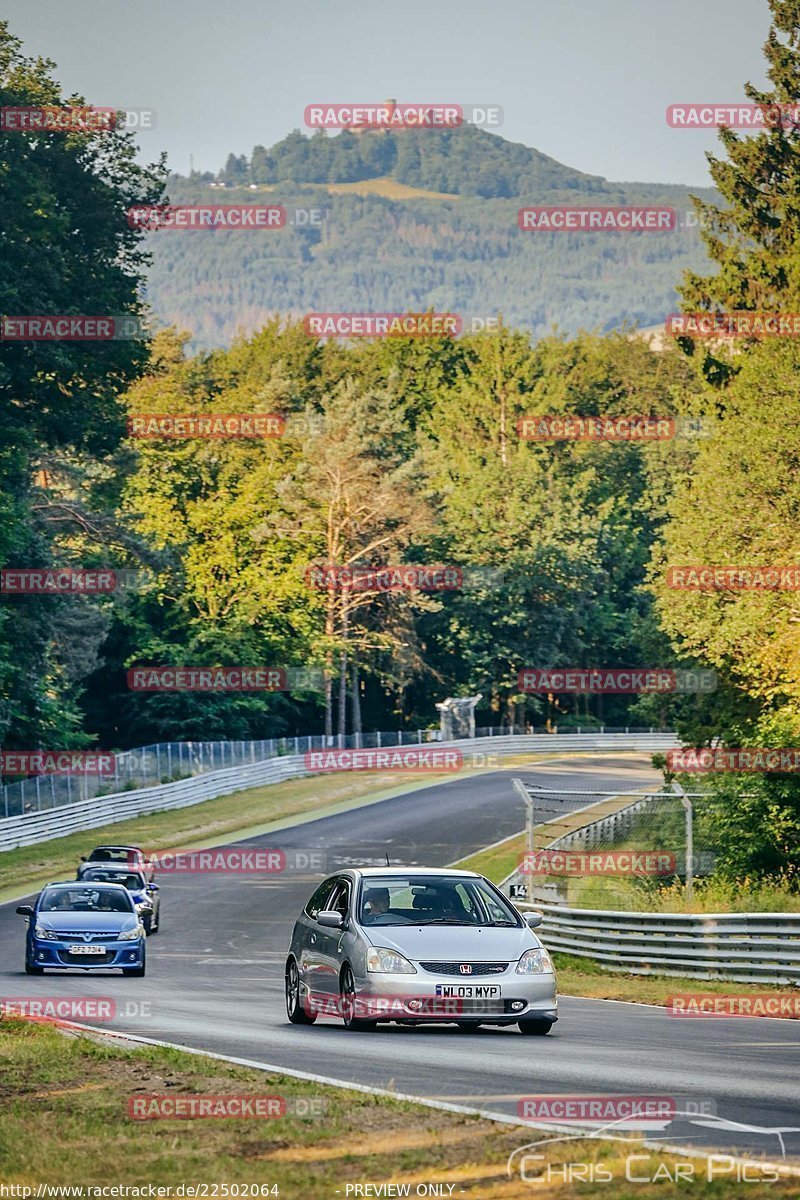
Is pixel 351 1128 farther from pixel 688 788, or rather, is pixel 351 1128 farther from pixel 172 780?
pixel 172 780

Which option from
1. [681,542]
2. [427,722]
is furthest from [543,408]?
[681,542]

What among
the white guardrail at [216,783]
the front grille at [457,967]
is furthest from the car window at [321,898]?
the white guardrail at [216,783]

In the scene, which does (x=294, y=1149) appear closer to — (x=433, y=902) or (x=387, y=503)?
(x=433, y=902)

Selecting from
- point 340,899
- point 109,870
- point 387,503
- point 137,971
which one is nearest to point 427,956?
point 340,899

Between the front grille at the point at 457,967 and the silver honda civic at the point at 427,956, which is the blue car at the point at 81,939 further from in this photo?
the front grille at the point at 457,967

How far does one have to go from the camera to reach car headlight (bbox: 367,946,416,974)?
1531cm

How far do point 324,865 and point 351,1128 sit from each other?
4005 centimetres

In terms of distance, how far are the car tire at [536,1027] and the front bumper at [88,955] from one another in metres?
11.0

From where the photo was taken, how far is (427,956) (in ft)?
50.2

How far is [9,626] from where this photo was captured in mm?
56906

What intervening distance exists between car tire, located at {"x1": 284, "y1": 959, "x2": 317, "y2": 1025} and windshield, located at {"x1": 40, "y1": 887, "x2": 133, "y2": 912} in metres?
9.16

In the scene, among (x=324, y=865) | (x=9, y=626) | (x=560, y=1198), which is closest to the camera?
(x=560, y=1198)

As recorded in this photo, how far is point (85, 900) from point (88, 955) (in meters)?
1.23

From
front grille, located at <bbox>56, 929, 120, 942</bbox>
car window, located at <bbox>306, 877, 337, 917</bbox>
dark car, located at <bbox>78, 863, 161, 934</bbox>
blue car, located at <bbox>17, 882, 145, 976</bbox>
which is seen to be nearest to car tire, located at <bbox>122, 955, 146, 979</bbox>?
blue car, located at <bbox>17, 882, 145, 976</bbox>
